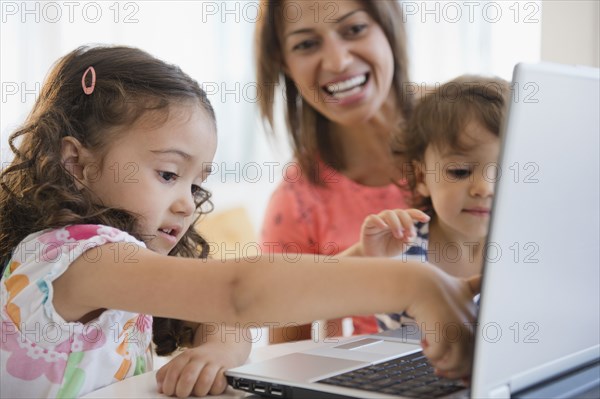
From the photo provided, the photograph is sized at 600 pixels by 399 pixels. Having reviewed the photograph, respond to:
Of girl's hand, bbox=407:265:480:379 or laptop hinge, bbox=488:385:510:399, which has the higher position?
girl's hand, bbox=407:265:480:379

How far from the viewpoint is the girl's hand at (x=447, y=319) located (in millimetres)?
592

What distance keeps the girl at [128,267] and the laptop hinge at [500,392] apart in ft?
0.10

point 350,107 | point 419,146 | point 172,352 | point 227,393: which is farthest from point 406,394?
point 350,107

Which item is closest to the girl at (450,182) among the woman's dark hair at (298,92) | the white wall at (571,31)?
the woman's dark hair at (298,92)

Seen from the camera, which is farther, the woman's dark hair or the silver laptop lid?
the woman's dark hair

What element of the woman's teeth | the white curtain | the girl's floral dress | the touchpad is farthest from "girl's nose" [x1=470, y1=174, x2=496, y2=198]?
the white curtain

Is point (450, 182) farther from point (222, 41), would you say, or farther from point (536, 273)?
point (222, 41)

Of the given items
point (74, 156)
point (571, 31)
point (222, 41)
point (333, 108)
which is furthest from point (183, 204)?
point (222, 41)

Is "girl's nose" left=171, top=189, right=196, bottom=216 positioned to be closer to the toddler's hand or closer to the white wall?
the toddler's hand

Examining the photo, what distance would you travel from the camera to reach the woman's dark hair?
1724 millimetres

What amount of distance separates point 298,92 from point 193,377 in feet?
3.81

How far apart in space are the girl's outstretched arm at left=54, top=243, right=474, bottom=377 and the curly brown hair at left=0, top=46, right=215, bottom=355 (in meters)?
0.21

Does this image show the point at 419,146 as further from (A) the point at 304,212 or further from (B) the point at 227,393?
(B) the point at 227,393

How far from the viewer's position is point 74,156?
95 cm
